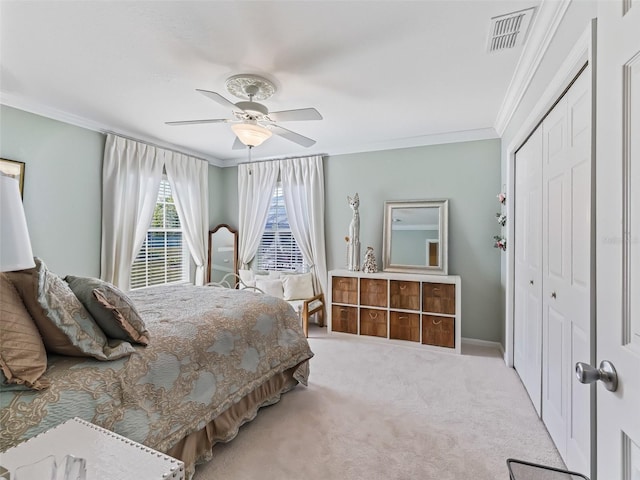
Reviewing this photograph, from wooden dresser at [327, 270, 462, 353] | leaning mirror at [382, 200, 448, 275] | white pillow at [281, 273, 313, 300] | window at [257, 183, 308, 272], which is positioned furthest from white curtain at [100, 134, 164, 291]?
leaning mirror at [382, 200, 448, 275]

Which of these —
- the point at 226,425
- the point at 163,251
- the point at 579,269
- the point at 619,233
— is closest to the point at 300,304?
the point at 163,251

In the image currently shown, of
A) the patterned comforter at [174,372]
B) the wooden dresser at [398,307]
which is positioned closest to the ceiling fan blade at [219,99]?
the patterned comforter at [174,372]

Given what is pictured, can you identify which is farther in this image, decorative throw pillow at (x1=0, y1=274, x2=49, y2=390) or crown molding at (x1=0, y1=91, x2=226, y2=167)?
crown molding at (x1=0, y1=91, x2=226, y2=167)

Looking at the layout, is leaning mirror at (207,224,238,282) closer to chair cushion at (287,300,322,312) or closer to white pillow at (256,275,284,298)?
white pillow at (256,275,284,298)

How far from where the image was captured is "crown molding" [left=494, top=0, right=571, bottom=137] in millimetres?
1660

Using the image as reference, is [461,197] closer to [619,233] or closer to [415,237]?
[415,237]

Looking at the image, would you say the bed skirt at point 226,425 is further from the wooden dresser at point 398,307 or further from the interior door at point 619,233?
the interior door at point 619,233

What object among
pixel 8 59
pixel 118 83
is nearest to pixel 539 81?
pixel 118 83

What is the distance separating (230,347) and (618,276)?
6.54 feet

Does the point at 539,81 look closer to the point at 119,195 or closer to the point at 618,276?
the point at 618,276

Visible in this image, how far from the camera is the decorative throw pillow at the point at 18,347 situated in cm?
124

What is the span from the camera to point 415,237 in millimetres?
4176

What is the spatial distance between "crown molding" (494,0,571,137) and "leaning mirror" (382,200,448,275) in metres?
1.40

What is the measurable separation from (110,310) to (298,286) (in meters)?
3.07
